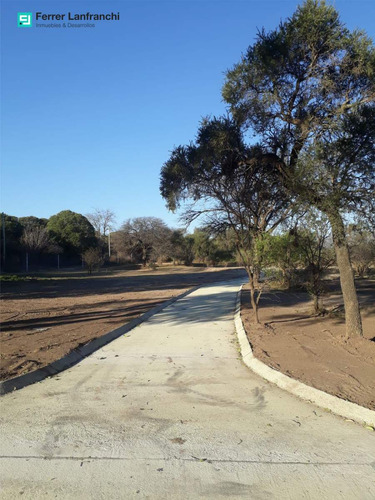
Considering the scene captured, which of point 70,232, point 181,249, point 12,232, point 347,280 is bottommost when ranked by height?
point 347,280

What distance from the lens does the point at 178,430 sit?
15.7 ft

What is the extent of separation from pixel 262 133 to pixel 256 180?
1269 mm

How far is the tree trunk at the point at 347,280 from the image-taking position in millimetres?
9625

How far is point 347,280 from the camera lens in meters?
9.88

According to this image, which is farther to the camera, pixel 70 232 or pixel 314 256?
pixel 70 232

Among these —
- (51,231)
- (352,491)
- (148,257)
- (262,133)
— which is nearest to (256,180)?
(262,133)

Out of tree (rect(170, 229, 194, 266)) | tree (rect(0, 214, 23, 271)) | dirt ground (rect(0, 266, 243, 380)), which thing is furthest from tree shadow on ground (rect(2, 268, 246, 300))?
tree (rect(170, 229, 194, 266))

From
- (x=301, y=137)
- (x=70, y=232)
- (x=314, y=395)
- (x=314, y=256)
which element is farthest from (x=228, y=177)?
(x=70, y=232)

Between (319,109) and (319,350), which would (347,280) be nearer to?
(319,350)

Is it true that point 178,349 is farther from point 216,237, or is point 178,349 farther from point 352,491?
point 216,237

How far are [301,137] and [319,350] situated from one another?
5109mm

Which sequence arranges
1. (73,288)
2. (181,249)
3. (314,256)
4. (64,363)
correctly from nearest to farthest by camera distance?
(64,363) → (314,256) → (73,288) → (181,249)

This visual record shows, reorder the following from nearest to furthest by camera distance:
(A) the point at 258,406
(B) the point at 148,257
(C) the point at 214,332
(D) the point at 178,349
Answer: (A) the point at 258,406, (D) the point at 178,349, (C) the point at 214,332, (B) the point at 148,257

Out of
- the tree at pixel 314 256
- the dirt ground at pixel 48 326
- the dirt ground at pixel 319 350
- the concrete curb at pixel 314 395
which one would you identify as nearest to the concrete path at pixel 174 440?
the concrete curb at pixel 314 395
